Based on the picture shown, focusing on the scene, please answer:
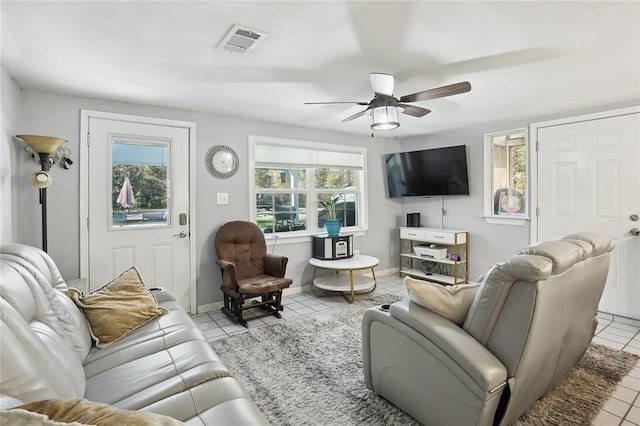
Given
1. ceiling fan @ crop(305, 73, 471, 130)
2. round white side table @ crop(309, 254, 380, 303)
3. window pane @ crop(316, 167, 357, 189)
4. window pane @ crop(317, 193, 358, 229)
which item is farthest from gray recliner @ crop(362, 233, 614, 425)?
window pane @ crop(316, 167, 357, 189)

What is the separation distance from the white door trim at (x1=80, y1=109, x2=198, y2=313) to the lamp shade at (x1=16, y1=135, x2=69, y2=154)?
41 cm

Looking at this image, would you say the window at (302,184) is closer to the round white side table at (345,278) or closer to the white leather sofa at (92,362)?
the round white side table at (345,278)

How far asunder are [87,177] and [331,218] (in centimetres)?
292

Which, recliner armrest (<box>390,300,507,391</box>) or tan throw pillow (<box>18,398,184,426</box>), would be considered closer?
tan throw pillow (<box>18,398,184,426</box>)

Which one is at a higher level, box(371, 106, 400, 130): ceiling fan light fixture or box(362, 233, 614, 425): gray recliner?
box(371, 106, 400, 130): ceiling fan light fixture

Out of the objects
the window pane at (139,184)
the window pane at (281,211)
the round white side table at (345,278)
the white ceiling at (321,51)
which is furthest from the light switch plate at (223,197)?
the round white side table at (345,278)

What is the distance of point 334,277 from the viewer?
4.53 meters

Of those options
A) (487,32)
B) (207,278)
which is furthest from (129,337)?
(487,32)

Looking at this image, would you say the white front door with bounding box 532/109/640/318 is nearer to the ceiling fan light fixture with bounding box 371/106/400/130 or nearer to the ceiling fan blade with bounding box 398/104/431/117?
the ceiling fan blade with bounding box 398/104/431/117

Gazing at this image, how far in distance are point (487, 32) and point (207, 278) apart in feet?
11.2

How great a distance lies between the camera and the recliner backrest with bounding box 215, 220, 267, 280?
3636 mm

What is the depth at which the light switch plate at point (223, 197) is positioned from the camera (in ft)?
12.5

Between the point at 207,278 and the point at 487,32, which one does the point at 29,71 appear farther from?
the point at 487,32

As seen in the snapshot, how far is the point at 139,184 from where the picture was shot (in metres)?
3.38
